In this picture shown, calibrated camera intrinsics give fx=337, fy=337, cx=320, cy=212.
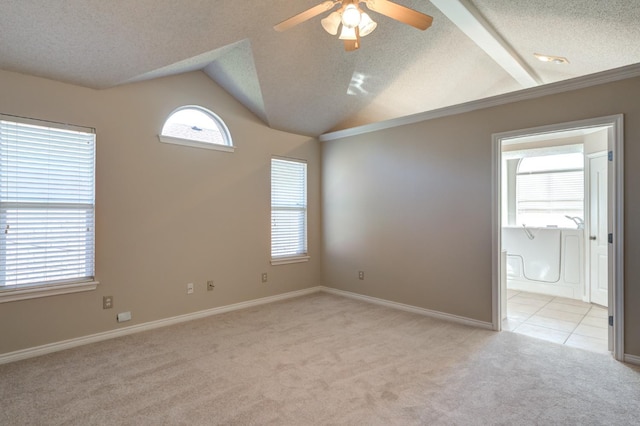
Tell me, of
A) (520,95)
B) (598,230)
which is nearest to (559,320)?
(598,230)

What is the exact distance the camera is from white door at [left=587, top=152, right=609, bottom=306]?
4.43m

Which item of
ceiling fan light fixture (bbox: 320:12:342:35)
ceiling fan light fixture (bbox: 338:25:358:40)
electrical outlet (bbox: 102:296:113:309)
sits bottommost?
electrical outlet (bbox: 102:296:113:309)

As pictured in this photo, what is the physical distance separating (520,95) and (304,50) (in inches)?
91.7

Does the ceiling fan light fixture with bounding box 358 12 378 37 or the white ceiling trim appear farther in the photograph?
the white ceiling trim

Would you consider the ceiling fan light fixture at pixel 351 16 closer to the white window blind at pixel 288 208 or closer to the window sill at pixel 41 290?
the white window blind at pixel 288 208

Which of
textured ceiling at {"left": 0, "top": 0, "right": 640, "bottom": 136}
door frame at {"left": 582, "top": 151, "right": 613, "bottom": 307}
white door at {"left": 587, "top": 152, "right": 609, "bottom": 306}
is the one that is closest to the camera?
textured ceiling at {"left": 0, "top": 0, "right": 640, "bottom": 136}

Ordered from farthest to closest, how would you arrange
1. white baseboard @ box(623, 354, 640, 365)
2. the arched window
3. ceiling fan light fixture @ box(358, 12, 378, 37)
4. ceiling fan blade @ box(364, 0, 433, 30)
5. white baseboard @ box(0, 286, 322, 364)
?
the arched window, white baseboard @ box(0, 286, 322, 364), white baseboard @ box(623, 354, 640, 365), ceiling fan light fixture @ box(358, 12, 378, 37), ceiling fan blade @ box(364, 0, 433, 30)

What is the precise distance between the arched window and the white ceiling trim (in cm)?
184

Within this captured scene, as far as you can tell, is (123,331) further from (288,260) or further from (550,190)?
(550,190)

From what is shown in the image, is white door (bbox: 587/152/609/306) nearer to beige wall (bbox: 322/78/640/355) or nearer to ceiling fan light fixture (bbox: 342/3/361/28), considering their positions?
beige wall (bbox: 322/78/640/355)

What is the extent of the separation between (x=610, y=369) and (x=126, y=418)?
3637 mm

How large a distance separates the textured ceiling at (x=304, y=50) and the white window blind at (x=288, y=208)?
0.64 m

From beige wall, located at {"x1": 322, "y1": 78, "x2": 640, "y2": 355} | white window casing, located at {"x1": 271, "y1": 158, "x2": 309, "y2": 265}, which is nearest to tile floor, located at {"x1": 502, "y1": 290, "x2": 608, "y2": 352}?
beige wall, located at {"x1": 322, "y1": 78, "x2": 640, "y2": 355}

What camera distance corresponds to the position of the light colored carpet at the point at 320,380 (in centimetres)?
214
